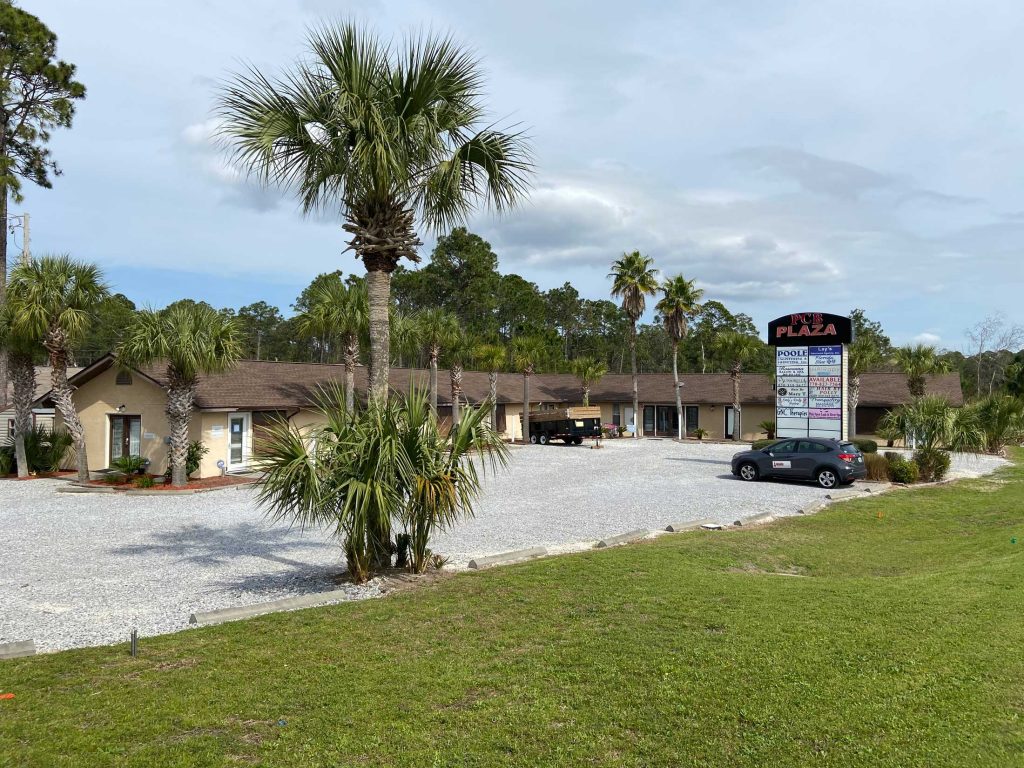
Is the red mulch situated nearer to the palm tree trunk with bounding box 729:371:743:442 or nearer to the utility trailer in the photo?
the utility trailer

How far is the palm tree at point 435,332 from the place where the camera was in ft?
104

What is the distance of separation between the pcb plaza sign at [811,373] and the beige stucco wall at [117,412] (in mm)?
21813

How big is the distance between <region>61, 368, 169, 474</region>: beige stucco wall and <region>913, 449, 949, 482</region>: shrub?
24.4 metres

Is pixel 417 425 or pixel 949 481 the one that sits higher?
pixel 417 425

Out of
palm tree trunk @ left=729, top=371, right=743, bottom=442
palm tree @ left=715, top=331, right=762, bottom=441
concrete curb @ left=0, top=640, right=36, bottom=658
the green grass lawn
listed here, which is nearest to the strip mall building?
palm tree trunk @ left=729, top=371, right=743, bottom=442

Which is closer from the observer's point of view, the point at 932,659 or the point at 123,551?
the point at 932,659

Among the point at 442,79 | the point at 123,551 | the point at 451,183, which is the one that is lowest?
the point at 123,551

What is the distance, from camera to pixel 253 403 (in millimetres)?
23422

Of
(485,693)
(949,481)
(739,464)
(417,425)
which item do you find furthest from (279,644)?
(949,481)

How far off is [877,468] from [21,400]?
A: 27520 millimetres

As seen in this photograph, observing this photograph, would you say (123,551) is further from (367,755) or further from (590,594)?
(367,755)

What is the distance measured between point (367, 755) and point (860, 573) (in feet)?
27.5

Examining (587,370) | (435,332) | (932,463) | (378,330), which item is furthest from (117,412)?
(932,463)

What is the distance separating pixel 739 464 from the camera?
22.0 m
